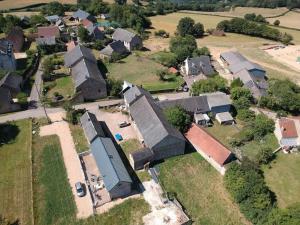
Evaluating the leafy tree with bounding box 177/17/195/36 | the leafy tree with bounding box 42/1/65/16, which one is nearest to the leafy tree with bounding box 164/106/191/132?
the leafy tree with bounding box 177/17/195/36

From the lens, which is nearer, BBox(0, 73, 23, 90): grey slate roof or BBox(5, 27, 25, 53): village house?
BBox(0, 73, 23, 90): grey slate roof

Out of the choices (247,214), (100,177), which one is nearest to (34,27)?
(100,177)

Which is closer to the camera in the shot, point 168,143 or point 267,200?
point 267,200

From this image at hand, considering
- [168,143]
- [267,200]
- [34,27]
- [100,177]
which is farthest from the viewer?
[34,27]

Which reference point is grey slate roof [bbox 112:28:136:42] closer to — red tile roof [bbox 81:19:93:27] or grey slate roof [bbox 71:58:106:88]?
red tile roof [bbox 81:19:93:27]

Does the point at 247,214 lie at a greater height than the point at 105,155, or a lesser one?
lesser

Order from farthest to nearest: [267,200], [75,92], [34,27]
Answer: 1. [34,27]
2. [75,92]
3. [267,200]

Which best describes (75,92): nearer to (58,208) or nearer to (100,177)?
(100,177)

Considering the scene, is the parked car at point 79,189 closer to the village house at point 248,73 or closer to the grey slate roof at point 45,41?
the village house at point 248,73
